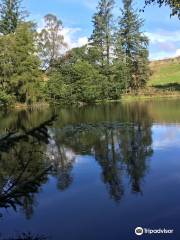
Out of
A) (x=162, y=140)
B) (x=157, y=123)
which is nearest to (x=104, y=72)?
(x=157, y=123)

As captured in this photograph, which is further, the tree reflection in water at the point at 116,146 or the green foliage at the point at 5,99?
the green foliage at the point at 5,99

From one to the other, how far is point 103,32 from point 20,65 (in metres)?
21.0

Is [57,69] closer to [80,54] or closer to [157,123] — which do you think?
[80,54]

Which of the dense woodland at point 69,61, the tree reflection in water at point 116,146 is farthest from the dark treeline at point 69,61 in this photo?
the tree reflection in water at point 116,146

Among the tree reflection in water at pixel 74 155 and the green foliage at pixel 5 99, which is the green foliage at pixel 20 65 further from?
the tree reflection in water at pixel 74 155

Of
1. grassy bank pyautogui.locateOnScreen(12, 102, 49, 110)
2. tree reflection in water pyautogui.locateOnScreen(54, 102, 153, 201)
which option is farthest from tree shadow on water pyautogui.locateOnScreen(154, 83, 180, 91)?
tree reflection in water pyautogui.locateOnScreen(54, 102, 153, 201)

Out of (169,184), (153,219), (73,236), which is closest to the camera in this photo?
(73,236)

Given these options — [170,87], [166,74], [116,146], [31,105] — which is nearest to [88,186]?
[116,146]

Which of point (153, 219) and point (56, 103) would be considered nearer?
point (153, 219)

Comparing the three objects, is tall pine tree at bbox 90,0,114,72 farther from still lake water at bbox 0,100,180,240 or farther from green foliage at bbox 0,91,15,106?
still lake water at bbox 0,100,180,240

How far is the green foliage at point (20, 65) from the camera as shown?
62.0 meters

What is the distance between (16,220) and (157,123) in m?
23.9

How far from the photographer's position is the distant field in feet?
286

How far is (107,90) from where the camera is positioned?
72188mm
